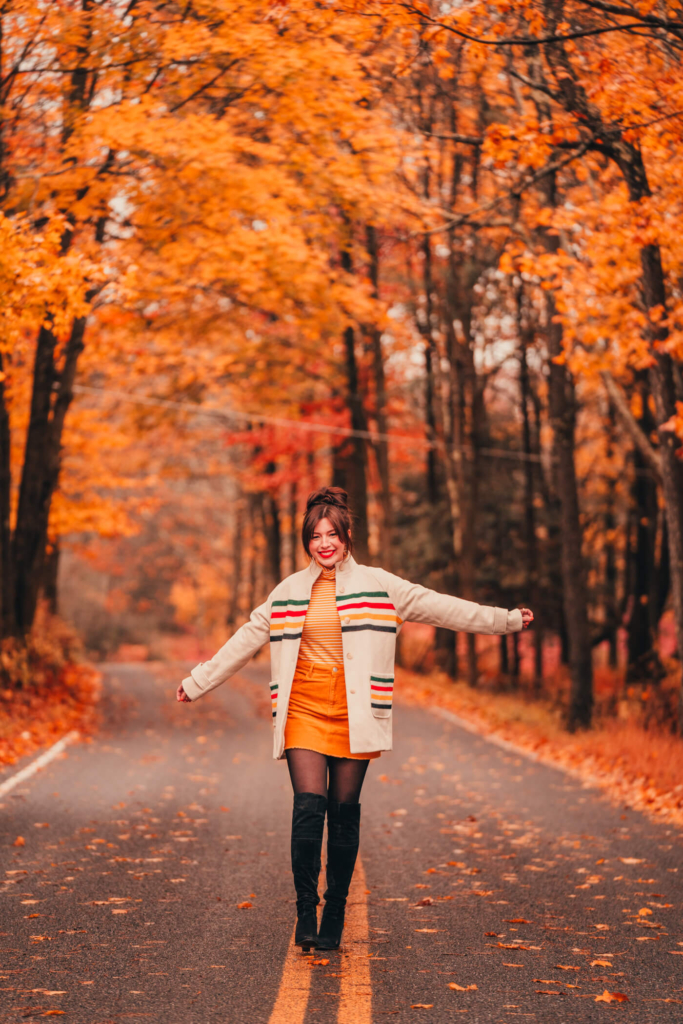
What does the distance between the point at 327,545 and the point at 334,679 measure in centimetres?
66

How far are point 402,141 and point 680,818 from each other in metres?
8.45

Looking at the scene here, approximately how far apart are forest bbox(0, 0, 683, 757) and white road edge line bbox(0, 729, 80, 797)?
207 centimetres

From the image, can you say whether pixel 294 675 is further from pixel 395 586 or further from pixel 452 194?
pixel 452 194

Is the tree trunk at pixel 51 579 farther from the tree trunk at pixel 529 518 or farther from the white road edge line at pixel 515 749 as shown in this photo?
the tree trunk at pixel 529 518

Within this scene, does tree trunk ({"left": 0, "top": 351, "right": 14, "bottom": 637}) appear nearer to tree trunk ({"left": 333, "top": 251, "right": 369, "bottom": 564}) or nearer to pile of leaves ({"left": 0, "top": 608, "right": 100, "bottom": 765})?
pile of leaves ({"left": 0, "top": 608, "right": 100, "bottom": 765})

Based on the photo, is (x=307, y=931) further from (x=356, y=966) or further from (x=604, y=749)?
(x=604, y=749)

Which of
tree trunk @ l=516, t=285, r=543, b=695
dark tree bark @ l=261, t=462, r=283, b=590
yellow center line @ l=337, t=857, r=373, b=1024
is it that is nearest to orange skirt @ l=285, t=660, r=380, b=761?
yellow center line @ l=337, t=857, r=373, b=1024

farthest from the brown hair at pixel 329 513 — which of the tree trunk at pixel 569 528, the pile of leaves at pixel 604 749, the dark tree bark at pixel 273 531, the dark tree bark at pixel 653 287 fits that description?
the dark tree bark at pixel 273 531

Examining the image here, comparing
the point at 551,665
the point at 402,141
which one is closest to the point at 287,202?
the point at 402,141

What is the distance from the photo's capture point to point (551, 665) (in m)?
41.2

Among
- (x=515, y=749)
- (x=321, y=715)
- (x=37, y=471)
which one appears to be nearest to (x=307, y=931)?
(x=321, y=715)

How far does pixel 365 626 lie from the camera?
15.6ft

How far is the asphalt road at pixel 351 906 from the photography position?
420 cm

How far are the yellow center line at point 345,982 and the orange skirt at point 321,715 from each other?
3.18ft
